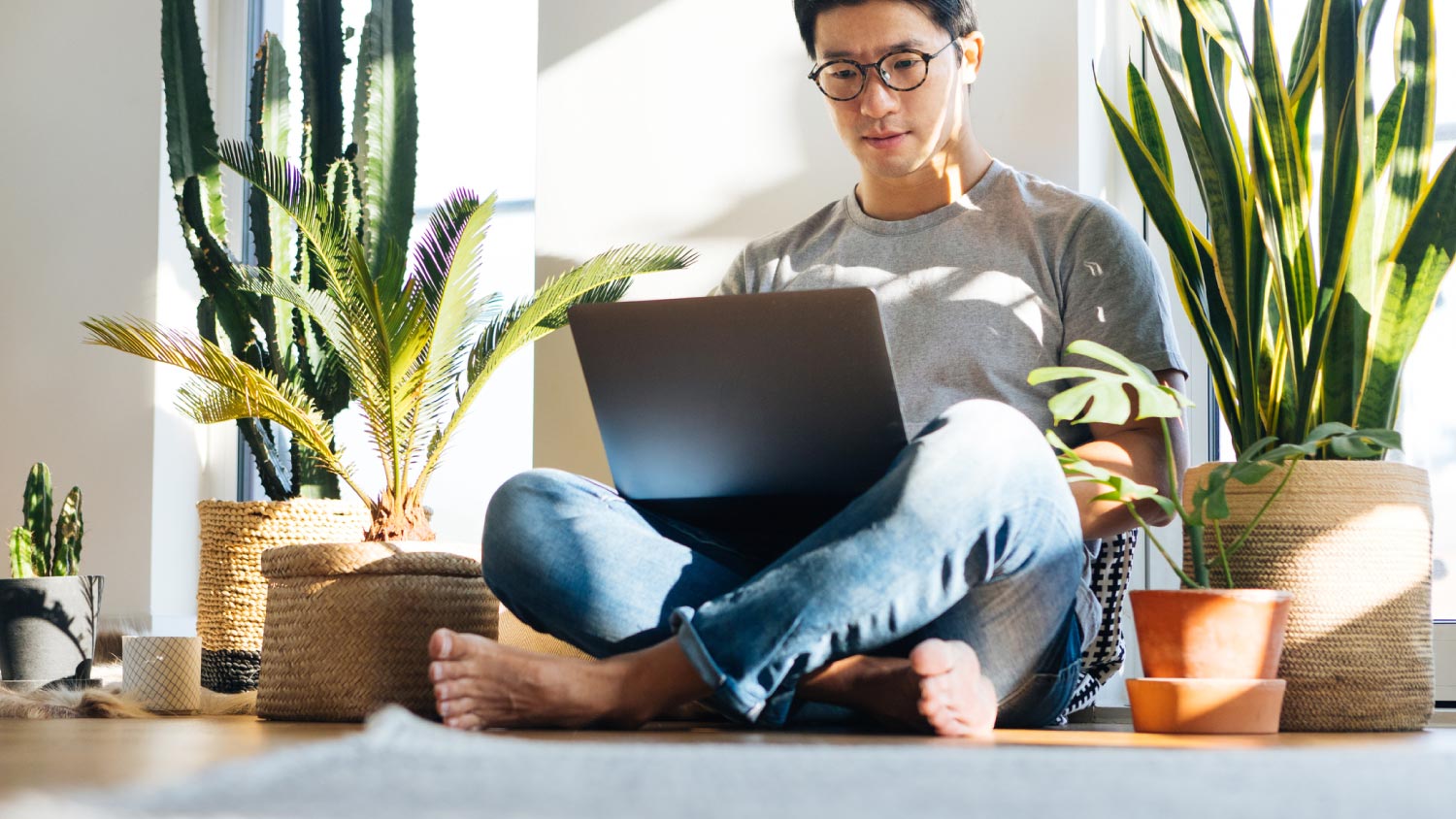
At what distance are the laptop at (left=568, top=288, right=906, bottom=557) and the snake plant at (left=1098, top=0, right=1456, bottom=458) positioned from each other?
52 centimetres

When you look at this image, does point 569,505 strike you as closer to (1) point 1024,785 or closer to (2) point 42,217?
(1) point 1024,785

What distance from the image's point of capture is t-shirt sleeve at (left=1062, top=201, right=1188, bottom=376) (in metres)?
1.53

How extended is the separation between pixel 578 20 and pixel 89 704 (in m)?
1.26

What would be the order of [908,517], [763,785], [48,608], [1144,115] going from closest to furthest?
1. [763,785]
2. [908,517]
3. [1144,115]
4. [48,608]

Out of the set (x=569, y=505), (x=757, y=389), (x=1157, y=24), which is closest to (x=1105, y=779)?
(x=757, y=389)

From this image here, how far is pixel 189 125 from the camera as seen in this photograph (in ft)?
7.69

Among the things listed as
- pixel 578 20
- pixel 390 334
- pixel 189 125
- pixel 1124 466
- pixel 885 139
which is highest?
pixel 578 20

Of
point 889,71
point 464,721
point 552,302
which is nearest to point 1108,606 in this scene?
point 889,71

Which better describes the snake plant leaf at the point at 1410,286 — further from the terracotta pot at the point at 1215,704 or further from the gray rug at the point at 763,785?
the gray rug at the point at 763,785

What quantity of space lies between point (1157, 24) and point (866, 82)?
13.6 inches

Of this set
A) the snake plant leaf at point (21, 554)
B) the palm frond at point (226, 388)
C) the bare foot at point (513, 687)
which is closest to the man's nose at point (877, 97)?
the bare foot at point (513, 687)

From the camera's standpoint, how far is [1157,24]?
1565 millimetres

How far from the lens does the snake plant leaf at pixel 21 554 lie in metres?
2.36

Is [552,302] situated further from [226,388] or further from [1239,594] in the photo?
[1239,594]
